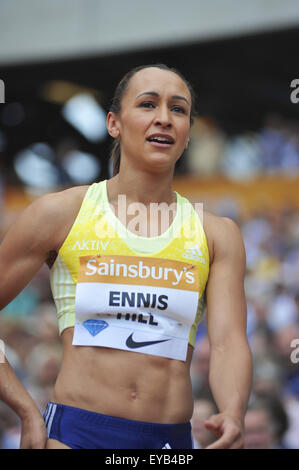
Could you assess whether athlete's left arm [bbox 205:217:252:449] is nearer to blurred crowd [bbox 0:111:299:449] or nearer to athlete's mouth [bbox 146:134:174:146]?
athlete's mouth [bbox 146:134:174:146]

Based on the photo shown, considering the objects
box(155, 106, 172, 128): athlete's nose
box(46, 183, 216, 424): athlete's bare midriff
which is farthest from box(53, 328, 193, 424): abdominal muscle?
box(155, 106, 172, 128): athlete's nose

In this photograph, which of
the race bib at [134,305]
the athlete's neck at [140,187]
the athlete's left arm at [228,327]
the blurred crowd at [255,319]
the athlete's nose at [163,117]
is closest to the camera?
the athlete's left arm at [228,327]

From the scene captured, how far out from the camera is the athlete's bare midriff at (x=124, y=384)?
2525mm

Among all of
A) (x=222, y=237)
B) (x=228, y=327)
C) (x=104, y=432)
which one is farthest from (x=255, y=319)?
(x=104, y=432)

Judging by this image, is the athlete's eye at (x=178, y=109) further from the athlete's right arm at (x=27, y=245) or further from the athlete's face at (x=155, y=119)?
the athlete's right arm at (x=27, y=245)

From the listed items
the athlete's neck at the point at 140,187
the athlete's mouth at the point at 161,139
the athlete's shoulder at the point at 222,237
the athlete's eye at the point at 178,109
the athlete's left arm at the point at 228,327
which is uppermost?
the athlete's eye at the point at 178,109

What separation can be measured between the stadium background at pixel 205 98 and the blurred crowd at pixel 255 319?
2 cm

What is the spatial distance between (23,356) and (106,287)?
478 cm

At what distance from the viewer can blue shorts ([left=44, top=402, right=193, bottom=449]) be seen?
2482mm

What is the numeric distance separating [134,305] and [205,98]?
957 cm

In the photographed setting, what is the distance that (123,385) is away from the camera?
253 cm

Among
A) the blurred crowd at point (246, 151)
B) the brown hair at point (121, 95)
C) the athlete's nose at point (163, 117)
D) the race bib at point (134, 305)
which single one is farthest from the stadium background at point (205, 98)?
the athlete's nose at point (163, 117)

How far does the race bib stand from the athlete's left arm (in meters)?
0.10

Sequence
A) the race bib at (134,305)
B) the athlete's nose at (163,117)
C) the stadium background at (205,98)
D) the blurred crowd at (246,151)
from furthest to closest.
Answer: the blurred crowd at (246,151) < the stadium background at (205,98) < the athlete's nose at (163,117) < the race bib at (134,305)
